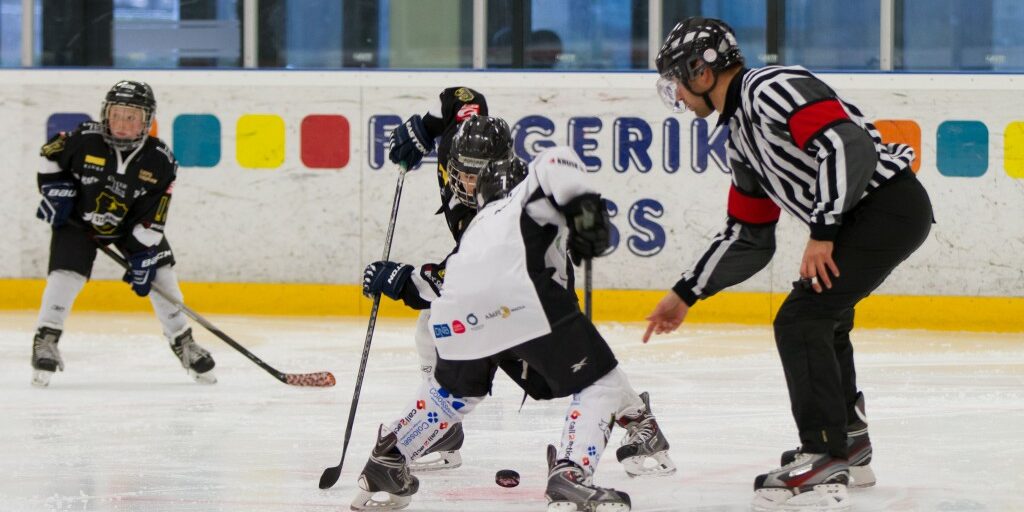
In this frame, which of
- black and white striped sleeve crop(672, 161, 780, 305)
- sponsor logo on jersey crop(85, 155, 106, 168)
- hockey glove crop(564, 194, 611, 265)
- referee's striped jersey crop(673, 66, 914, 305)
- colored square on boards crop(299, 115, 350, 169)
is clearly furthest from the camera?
colored square on boards crop(299, 115, 350, 169)

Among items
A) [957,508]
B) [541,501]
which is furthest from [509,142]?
[957,508]

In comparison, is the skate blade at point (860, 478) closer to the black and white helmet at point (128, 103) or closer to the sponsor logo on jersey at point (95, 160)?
the black and white helmet at point (128, 103)

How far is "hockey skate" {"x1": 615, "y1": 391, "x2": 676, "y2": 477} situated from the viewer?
124 inches

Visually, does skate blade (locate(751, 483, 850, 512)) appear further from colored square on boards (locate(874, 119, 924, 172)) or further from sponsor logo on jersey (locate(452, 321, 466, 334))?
colored square on boards (locate(874, 119, 924, 172))

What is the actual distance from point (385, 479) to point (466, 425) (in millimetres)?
1076

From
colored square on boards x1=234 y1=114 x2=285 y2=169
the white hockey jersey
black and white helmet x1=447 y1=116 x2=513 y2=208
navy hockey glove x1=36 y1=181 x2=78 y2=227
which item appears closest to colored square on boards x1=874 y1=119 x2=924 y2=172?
colored square on boards x1=234 y1=114 x2=285 y2=169

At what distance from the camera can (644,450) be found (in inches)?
124

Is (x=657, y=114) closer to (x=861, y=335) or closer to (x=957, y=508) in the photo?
(x=861, y=335)

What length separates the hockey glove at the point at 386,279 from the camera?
9.48 feet

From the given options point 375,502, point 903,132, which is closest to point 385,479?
point 375,502

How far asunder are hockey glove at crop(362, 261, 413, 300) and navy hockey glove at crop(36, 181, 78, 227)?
2.00m

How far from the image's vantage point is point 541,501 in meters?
2.89

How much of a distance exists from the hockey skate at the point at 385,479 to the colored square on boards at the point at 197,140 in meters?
4.34

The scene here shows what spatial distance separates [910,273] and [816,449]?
3.80 metres
